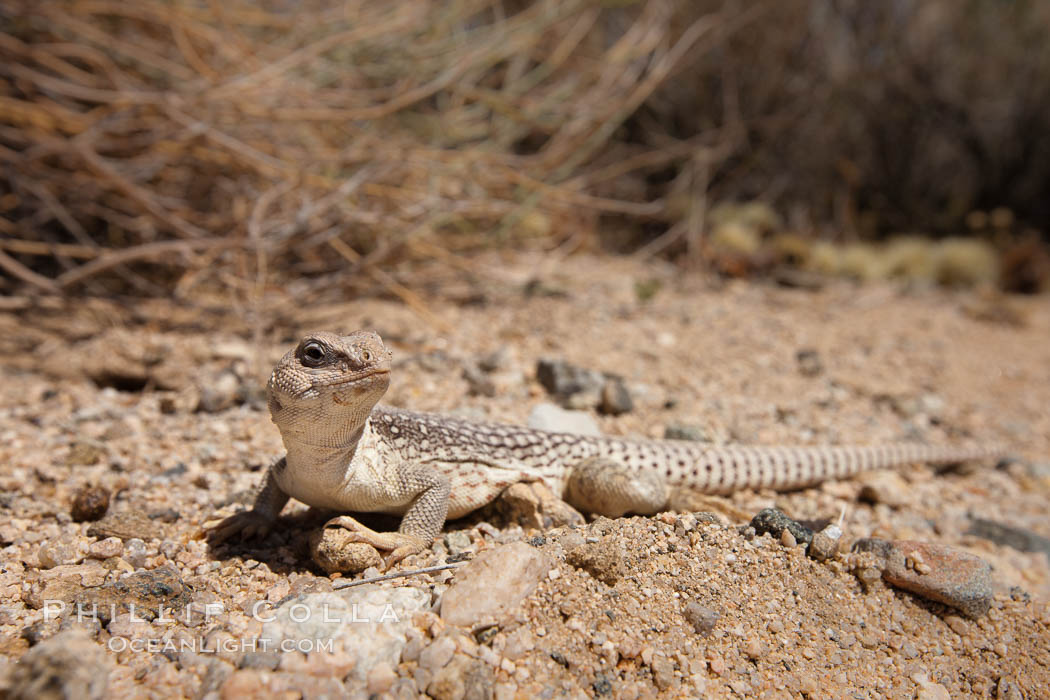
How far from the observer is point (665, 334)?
5.75 m

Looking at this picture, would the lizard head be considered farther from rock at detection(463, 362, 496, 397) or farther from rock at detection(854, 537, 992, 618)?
rock at detection(854, 537, 992, 618)

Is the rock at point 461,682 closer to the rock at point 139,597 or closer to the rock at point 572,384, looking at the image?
the rock at point 139,597

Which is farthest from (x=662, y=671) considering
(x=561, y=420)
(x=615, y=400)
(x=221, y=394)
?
(x=221, y=394)

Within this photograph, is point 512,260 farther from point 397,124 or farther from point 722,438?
point 722,438

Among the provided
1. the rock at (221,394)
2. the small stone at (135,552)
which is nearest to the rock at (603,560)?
the small stone at (135,552)

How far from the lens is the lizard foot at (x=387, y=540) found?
2.55m

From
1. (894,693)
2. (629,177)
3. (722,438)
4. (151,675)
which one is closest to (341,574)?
(151,675)

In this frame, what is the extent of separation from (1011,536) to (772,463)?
125 cm

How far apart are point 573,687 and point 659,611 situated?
45 cm

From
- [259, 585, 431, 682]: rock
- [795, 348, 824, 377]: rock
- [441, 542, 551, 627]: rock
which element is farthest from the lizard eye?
[795, 348, 824, 377]: rock

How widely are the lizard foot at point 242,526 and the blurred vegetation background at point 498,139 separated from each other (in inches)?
82.5

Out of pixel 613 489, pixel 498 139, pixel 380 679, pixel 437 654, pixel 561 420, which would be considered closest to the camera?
pixel 380 679

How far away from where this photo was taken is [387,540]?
2621 millimetres

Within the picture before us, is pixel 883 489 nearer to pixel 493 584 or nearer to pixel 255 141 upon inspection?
pixel 493 584
